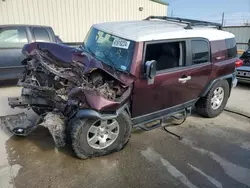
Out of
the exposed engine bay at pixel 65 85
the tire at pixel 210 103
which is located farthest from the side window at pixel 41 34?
the tire at pixel 210 103

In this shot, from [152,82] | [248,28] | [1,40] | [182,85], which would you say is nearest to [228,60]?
[182,85]

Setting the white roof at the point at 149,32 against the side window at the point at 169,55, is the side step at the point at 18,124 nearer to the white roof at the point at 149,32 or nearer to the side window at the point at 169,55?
the white roof at the point at 149,32

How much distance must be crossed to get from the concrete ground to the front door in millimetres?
587

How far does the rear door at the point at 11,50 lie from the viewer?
6.03 meters

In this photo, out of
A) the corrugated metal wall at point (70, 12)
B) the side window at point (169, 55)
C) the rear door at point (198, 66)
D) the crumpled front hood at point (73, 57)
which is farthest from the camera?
the corrugated metal wall at point (70, 12)

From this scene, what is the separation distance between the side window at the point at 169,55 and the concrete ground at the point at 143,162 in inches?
50.3

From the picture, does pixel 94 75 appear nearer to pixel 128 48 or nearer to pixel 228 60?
pixel 128 48

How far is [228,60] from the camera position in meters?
4.52

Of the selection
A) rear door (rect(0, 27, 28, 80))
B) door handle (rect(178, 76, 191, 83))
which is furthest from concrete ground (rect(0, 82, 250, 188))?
rear door (rect(0, 27, 28, 80))

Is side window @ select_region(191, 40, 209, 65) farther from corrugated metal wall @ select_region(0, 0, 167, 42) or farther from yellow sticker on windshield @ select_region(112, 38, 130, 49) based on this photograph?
corrugated metal wall @ select_region(0, 0, 167, 42)

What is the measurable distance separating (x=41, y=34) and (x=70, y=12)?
3.79 metres

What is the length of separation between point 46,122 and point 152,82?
1.59 metres

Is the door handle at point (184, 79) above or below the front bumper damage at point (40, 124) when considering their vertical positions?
above

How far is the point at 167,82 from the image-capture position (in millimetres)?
3480
